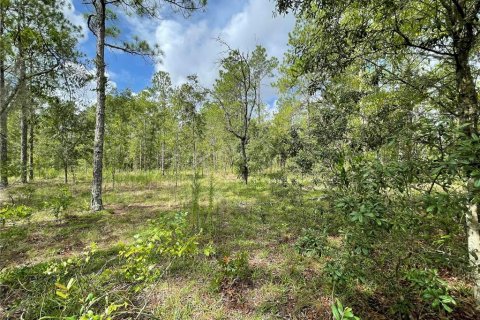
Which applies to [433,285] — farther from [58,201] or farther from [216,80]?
[216,80]

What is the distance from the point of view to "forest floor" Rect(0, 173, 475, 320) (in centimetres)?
228

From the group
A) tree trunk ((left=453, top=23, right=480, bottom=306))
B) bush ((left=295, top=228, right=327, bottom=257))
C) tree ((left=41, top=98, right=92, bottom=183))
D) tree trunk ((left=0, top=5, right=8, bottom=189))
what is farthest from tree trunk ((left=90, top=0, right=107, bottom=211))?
tree trunk ((left=453, top=23, right=480, bottom=306))

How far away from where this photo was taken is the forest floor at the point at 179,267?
2280mm

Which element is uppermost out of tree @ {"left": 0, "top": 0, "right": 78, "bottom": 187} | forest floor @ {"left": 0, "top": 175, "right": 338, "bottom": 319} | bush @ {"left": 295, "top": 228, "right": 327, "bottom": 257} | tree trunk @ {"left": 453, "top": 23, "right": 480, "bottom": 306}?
tree @ {"left": 0, "top": 0, "right": 78, "bottom": 187}

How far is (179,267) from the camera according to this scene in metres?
3.21

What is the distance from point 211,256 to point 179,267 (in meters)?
0.49

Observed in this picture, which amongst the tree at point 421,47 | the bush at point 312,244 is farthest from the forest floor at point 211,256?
the tree at point 421,47

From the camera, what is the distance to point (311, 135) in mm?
5195

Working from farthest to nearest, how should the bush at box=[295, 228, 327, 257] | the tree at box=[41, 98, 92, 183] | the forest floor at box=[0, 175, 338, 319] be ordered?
the tree at box=[41, 98, 92, 183] → the forest floor at box=[0, 175, 338, 319] → the bush at box=[295, 228, 327, 257]

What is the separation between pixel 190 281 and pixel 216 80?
994cm

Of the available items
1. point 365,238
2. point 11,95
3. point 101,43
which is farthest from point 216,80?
point 365,238

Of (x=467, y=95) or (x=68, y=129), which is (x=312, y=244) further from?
(x=68, y=129)

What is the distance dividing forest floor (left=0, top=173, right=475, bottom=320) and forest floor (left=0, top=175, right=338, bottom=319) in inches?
0.5

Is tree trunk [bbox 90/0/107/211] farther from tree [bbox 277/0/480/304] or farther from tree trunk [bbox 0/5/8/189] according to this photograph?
tree [bbox 277/0/480/304]
